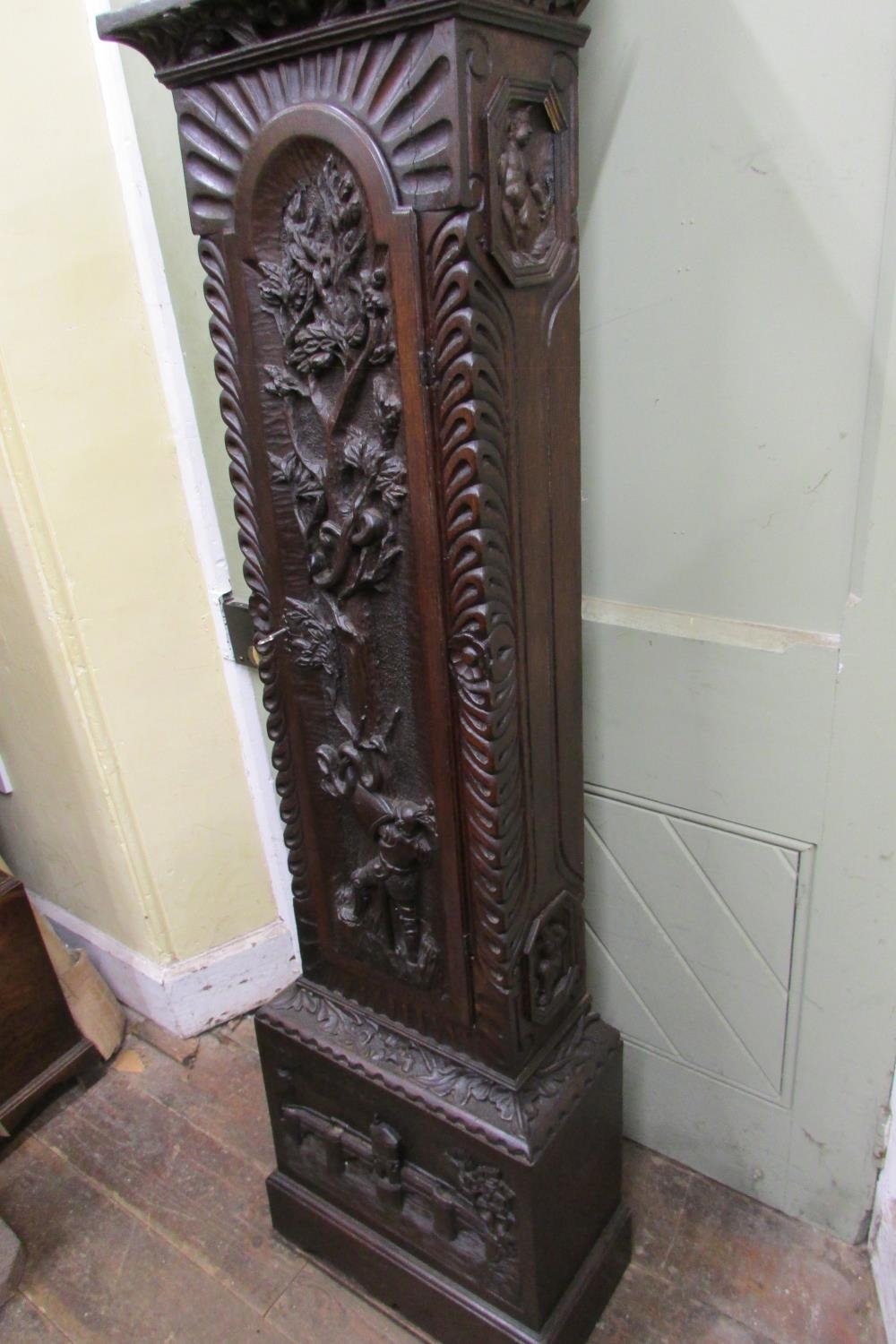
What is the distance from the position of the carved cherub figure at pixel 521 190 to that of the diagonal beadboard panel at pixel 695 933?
0.73 m

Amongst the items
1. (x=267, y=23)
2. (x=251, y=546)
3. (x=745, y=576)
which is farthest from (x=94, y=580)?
(x=745, y=576)

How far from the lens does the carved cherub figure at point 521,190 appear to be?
812mm

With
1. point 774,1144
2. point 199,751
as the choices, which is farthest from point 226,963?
point 774,1144

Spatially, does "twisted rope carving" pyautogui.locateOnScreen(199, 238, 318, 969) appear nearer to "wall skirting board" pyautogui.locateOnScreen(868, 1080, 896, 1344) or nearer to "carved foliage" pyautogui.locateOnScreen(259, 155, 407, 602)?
"carved foliage" pyautogui.locateOnScreen(259, 155, 407, 602)

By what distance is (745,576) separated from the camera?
1.05m

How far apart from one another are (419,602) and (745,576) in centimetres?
39

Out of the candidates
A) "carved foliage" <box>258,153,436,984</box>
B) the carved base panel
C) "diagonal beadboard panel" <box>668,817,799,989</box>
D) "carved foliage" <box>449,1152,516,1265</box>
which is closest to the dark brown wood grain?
the carved base panel

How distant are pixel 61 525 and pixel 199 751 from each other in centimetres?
45

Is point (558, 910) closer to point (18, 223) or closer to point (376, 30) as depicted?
point (376, 30)

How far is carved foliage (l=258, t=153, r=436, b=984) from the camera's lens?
864mm

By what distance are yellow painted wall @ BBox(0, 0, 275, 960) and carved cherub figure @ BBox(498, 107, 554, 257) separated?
76 centimetres

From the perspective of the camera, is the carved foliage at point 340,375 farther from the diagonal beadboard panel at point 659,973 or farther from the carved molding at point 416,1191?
the carved molding at point 416,1191

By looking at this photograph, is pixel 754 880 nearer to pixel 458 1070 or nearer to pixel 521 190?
pixel 458 1070

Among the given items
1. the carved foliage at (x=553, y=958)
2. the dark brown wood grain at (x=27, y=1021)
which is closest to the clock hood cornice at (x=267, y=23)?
the carved foliage at (x=553, y=958)
